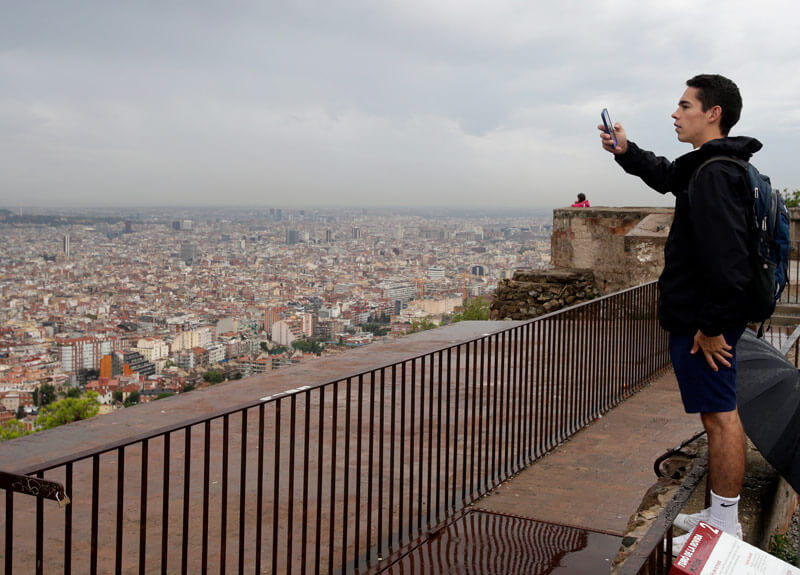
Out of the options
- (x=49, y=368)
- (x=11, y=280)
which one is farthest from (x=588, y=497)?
(x=11, y=280)

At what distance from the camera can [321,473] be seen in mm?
3656

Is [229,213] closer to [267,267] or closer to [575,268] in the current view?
[267,267]

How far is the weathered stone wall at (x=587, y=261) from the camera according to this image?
44.2 feet

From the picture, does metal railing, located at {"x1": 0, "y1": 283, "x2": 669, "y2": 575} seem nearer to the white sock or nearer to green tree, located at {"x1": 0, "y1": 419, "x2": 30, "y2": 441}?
the white sock

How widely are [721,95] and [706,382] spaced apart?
1.23 m

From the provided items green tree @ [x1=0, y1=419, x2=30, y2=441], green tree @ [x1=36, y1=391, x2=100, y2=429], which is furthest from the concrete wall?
green tree @ [x1=0, y1=419, x2=30, y2=441]

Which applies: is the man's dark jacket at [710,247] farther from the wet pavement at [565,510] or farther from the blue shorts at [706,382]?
the wet pavement at [565,510]

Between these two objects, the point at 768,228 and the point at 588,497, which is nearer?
the point at 768,228

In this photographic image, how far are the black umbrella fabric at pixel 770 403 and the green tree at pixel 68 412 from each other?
9.71 m

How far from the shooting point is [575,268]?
1531cm

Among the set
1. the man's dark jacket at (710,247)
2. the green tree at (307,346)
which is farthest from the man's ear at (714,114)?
the green tree at (307,346)

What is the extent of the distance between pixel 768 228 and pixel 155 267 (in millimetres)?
63248

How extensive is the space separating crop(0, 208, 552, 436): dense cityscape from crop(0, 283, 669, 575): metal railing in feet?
16.7

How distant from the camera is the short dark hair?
10.8ft
